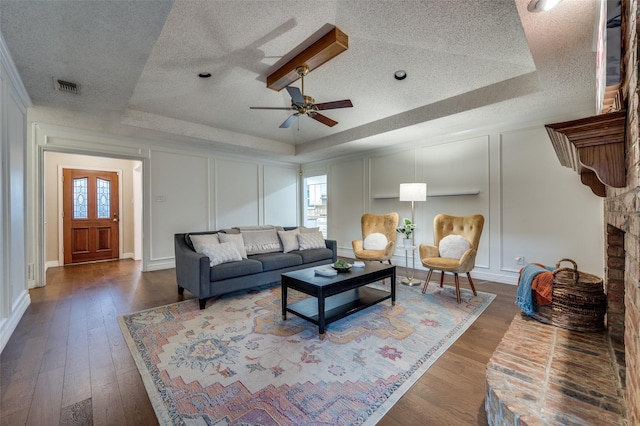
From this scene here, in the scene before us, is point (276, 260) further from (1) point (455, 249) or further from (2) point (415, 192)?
(1) point (455, 249)

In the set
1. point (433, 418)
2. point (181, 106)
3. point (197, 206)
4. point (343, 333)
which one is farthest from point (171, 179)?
point (433, 418)

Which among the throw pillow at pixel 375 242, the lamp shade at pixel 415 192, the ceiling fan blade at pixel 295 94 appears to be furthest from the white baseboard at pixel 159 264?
the lamp shade at pixel 415 192

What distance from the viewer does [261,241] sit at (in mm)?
4141

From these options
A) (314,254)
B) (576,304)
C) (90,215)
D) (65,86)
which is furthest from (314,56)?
(90,215)

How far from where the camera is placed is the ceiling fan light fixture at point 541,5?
163 centimetres

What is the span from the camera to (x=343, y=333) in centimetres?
238

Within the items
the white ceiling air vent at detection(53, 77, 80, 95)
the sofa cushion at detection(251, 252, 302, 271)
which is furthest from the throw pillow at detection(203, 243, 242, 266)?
the white ceiling air vent at detection(53, 77, 80, 95)

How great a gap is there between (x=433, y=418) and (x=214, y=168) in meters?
5.48

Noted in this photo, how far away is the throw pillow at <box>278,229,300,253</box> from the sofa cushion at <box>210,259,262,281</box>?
78cm

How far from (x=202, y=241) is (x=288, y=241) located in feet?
4.35

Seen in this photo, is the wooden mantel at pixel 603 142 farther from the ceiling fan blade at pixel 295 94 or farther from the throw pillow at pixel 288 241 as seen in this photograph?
the throw pillow at pixel 288 241

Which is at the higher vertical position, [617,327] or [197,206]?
[197,206]

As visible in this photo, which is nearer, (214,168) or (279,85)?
(279,85)

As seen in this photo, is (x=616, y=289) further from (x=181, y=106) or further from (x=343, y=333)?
(x=181, y=106)
